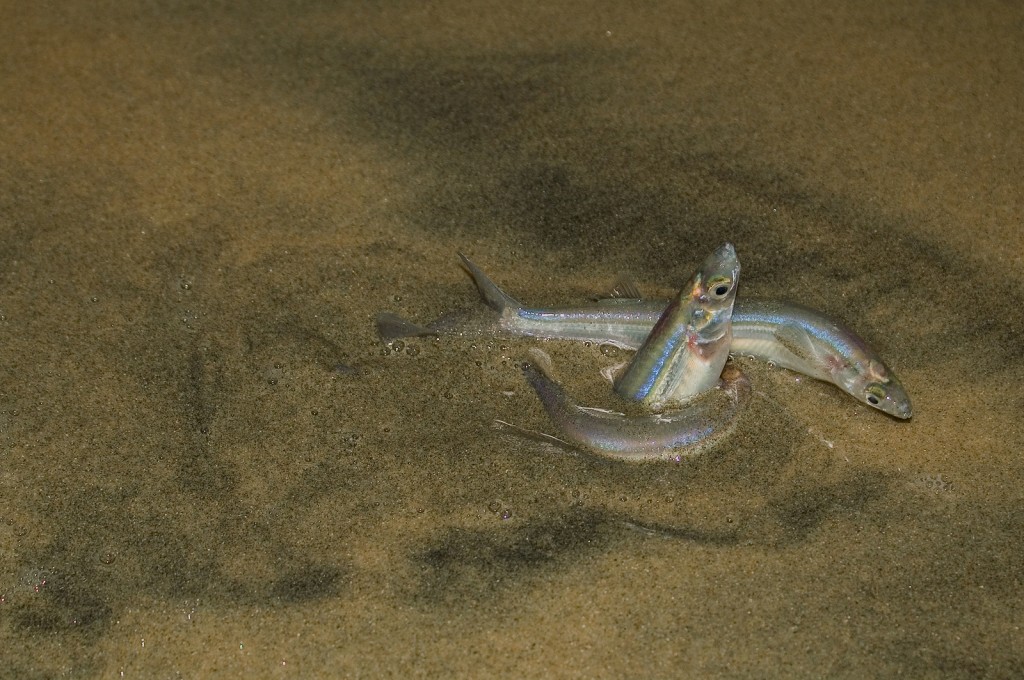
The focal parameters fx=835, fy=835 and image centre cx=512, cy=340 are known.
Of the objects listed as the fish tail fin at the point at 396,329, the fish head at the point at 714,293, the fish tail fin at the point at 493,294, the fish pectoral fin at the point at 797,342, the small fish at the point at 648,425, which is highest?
the fish head at the point at 714,293

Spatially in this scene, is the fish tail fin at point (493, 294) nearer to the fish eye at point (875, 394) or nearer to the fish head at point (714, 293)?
the fish head at point (714, 293)

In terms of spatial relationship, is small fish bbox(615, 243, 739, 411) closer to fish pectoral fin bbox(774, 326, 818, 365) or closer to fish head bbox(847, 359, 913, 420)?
fish pectoral fin bbox(774, 326, 818, 365)

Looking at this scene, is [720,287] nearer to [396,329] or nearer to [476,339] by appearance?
[476,339]

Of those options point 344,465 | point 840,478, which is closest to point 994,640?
point 840,478

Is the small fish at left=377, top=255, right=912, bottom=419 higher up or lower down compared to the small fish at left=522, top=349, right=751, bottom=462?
higher up

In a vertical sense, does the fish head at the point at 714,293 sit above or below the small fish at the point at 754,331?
above

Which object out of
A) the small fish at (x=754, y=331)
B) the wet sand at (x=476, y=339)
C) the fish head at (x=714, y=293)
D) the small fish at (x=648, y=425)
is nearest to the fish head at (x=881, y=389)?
the small fish at (x=754, y=331)

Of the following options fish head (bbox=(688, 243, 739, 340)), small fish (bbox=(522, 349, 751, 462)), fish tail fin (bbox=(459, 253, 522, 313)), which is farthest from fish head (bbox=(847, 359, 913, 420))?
fish tail fin (bbox=(459, 253, 522, 313))
